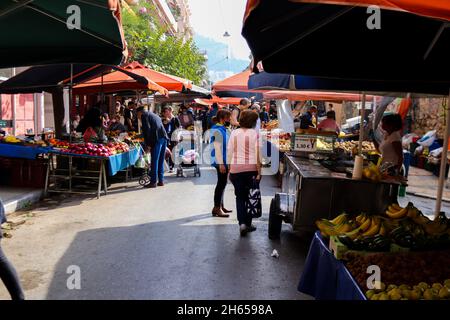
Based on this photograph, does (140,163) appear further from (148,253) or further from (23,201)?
(148,253)

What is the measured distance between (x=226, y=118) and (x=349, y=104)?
26.9 metres

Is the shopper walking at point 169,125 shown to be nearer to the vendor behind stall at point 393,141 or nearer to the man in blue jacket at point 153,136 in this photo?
the man in blue jacket at point 153,136

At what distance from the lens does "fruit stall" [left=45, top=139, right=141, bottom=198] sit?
899 centimetres

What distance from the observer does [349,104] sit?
106ft

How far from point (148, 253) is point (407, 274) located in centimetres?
340

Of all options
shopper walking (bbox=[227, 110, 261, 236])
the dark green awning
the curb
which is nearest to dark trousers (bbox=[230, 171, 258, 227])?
shopper walking (bbox=[227, 110, 261, 236])

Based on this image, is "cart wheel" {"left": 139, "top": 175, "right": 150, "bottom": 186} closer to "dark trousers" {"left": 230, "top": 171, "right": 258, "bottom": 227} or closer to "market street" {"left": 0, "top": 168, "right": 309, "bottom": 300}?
"market street" {"left": 0, "top": 168, "right": 309, "bottom": 300}

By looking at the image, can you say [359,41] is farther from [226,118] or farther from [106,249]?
[106,249]

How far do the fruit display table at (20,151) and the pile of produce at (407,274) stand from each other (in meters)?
7.60

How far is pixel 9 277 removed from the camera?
3764 millimetres

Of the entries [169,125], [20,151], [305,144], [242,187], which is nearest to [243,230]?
[242,187]

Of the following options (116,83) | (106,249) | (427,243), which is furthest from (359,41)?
(116,83)

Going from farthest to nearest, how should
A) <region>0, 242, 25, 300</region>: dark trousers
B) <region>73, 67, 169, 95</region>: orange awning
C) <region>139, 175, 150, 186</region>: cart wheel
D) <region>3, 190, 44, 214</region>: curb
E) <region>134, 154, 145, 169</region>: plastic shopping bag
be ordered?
<region>134, 154, 145, 169</region>: plastic shopping bag → <region>73, 67, 169, 95</region>: orange awning → <region>139, 175, 150, 186</region>: cart wheel → <region>3, 190, 44, 214</region>: curb → <region>0, 242, 25, 300</region>: dark trousers

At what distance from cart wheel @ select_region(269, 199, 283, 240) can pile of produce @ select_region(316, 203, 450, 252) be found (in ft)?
6.33
